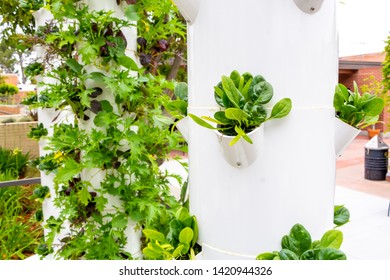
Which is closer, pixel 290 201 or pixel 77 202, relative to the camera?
pixel 290 201

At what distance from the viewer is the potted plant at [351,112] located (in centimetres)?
78

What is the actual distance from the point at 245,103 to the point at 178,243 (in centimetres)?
34

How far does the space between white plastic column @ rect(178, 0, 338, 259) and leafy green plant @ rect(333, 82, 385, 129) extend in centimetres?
5

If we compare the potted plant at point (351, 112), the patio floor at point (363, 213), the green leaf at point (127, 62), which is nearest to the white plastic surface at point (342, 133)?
the potted plant at point (351, 112)

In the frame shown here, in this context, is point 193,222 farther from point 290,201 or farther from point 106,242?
point 106,242

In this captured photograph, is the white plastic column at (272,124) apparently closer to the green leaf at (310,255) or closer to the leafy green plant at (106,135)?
the green leaf at (310,255)

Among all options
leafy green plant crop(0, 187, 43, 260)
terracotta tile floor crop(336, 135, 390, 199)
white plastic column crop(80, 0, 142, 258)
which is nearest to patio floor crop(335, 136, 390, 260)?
terracotta tile floor crop(336, 135, 390, 199)

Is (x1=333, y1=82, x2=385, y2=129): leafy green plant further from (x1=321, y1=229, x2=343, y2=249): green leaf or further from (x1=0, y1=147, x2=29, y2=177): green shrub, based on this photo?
(x1=0, y1=147, x2=29, y2=177): green shrub

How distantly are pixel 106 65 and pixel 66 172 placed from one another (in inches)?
17.2

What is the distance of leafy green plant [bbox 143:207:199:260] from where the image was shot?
0.76m

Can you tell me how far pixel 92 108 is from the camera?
141 centimetres

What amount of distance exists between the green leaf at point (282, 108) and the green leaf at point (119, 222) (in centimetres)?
93

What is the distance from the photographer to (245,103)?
67cm

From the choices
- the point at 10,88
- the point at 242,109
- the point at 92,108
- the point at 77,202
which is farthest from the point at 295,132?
the point at 10,88
